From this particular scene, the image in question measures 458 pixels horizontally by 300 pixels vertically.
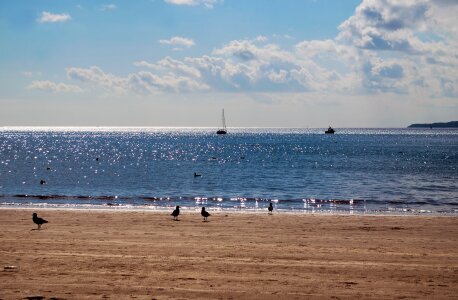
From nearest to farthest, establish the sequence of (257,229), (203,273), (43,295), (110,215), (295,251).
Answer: (43,295) → (203,273) → (295,251) → (257,229) → (110,215)

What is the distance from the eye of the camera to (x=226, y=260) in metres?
16.4

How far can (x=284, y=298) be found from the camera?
40.8 feet

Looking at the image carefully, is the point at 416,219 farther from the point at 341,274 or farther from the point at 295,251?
the point at 341,274

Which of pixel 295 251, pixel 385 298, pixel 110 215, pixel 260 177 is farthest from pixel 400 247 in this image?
pixel 260 177

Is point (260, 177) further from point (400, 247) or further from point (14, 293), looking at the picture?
point (14, 293)

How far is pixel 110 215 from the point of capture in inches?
1156

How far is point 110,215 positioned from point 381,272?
17785 millimetres

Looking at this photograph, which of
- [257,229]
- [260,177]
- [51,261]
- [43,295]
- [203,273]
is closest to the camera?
[43,295]

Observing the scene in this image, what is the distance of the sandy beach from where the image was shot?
13023mm

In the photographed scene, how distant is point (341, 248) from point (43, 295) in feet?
34.4

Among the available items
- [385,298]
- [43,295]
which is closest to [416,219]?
[385,298]

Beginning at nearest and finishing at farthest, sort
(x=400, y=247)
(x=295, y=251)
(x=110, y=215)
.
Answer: (x=295, y=251) < (x=400, y=247) < (x=110, y=215)

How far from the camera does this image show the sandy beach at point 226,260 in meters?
13.0

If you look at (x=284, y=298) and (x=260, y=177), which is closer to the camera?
(x=284, y=298)
